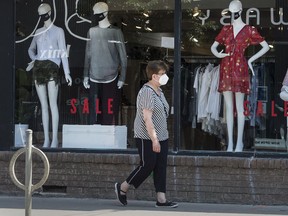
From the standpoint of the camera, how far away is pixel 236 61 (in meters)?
9.14

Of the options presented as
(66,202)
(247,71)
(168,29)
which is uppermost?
(168,29)

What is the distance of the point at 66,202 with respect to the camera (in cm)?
876

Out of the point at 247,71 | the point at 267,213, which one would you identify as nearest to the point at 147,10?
the point at 247,71

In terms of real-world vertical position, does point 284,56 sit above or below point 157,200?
above

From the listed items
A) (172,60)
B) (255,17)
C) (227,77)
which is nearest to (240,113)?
(227,77)

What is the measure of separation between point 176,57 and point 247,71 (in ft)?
3.37

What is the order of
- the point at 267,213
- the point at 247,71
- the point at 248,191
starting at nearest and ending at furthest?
the point at 267,213 < the point at 248,191 < the point at 247,71

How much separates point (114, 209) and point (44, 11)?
3.35 m

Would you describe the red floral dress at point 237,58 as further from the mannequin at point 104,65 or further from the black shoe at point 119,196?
the black shoe at point 119,196

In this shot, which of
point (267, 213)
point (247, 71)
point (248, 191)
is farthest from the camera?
point (247, 71)

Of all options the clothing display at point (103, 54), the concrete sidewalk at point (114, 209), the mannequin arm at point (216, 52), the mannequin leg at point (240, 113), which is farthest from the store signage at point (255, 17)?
the concrete sidewalk at point (114, 209)

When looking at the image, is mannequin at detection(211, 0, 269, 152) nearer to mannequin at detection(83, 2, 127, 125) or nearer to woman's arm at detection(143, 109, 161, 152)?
mannequin at detection(83, 2, 127, 125)

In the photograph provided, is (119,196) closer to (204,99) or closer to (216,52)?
(204,99)

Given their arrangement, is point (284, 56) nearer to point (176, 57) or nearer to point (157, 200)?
point (176, 57)
